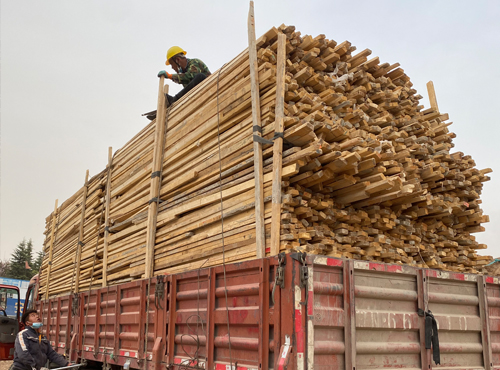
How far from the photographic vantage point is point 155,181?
7660 millimetres

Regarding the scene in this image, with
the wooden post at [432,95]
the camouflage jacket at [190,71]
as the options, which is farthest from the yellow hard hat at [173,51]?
the wooden post at [432,95]

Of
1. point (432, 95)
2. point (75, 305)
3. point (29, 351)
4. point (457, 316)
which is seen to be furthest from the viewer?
point (432, 95)

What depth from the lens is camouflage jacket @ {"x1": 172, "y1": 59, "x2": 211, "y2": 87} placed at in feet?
30.6

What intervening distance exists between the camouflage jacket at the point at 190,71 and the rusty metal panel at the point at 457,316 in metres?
6.16

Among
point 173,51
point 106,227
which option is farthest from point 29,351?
point 173,51

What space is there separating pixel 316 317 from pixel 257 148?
7.67 feet

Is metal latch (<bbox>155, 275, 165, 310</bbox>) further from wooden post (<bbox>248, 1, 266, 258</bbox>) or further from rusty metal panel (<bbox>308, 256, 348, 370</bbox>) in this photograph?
rusty metal panel (<bbox>308, 256, 348, 370</bbox>)

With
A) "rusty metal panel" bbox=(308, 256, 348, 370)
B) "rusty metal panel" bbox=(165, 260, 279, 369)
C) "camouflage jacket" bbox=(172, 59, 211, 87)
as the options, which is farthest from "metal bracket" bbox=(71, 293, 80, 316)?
"rusty metal panel" bbox=(308, 256, 348, 370)

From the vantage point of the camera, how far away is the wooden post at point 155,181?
289 inches

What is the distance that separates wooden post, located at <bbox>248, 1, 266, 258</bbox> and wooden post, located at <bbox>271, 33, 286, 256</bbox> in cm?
16

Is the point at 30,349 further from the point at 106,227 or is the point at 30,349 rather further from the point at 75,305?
the point at 106,227

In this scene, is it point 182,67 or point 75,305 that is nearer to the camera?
point 75,305

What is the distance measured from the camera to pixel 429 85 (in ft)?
31.2

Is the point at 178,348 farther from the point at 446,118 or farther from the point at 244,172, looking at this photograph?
the point at 446,118
